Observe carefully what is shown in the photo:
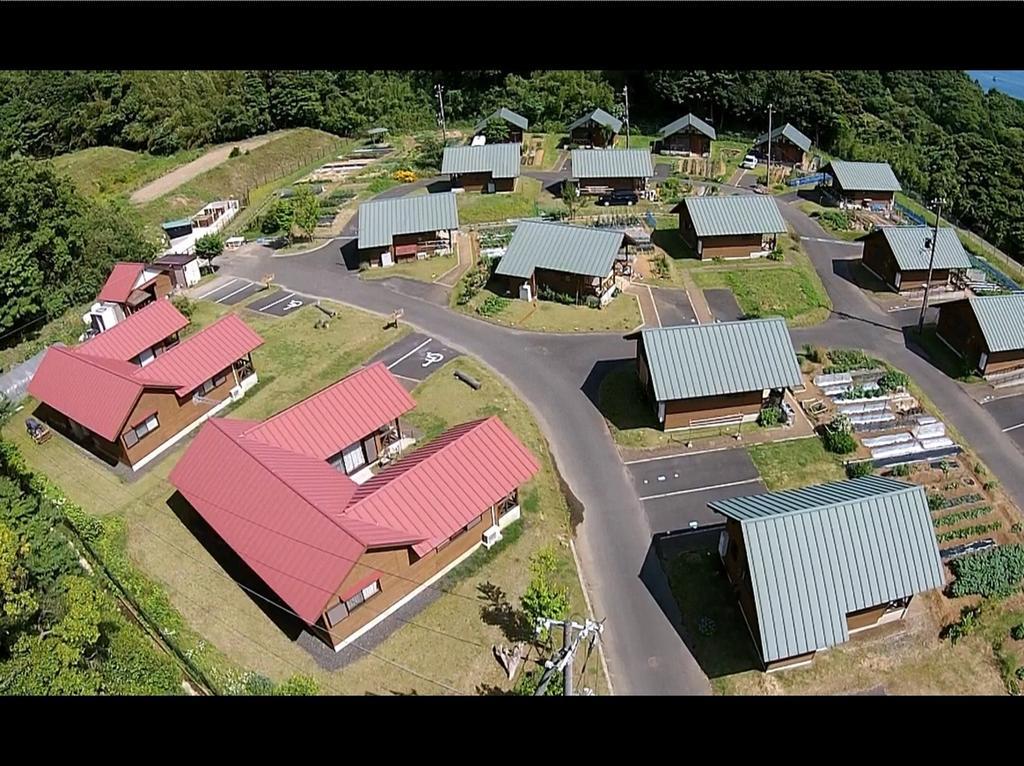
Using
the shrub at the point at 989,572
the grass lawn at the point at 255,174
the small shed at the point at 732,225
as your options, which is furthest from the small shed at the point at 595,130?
the shrub at the point at 989,572

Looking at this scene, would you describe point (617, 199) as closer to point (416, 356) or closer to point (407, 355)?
point (416, 356)

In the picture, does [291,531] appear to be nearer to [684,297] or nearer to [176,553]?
[176,553]

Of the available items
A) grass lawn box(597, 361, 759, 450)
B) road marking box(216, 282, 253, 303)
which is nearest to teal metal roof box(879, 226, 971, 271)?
grass lawn box(597, 361, 759, 450)

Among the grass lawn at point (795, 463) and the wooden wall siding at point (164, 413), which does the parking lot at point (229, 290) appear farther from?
the grass lawn at point (795, 463)

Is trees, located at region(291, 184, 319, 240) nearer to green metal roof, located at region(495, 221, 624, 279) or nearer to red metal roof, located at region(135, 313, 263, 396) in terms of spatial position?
green metal roof, located at region(495, 221, 624, 279)
